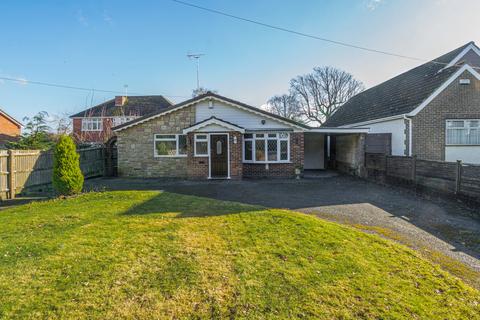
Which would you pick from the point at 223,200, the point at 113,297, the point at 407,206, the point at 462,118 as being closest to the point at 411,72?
the point at 462,118

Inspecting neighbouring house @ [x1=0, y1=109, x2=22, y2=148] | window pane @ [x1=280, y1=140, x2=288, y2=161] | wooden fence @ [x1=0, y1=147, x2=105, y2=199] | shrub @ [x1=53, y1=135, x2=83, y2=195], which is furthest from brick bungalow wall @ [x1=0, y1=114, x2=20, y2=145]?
window pane @ [x1=280, y1=140, x2=288, y2=161]

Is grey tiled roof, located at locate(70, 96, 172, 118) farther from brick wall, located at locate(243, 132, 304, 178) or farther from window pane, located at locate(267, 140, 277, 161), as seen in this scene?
brick wall, located at locate(243, 132, 304, 178)

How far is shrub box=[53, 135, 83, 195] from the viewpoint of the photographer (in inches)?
363

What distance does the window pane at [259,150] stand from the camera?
592 inches

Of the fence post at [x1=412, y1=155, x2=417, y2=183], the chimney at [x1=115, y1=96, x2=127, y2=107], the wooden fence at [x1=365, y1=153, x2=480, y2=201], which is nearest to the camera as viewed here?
the wooden fence at [x1=365, y1=153, x2=480, y2=201]

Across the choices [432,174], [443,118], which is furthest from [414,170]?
[443,118]

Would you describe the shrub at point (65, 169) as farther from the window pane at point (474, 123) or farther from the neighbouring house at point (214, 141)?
the window pane at point (474, 123)

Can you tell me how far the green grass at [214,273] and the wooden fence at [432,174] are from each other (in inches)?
185

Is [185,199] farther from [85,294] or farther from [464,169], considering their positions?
[464,169]

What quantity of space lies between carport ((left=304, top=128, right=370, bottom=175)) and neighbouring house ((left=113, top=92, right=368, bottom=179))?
0.38 ft

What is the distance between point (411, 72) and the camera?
17.5 metres

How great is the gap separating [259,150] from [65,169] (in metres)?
9.02

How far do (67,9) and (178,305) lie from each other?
1348 centimetres

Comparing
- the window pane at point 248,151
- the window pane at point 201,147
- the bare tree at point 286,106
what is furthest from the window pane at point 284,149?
the bare tree at point 286,106
